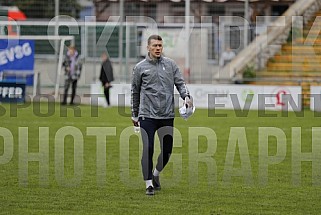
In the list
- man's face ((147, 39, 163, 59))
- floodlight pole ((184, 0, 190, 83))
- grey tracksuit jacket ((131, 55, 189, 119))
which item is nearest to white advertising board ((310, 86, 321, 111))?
A: floodlight pole ((184, 0, 190, 83))

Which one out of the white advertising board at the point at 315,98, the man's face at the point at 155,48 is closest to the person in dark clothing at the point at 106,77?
the white advertising board at the point at 315,98

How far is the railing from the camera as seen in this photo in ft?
109

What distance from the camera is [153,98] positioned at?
39.3 feet

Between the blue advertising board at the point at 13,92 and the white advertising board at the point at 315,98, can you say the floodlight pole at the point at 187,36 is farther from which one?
the blue advertising board at the point at 13,92

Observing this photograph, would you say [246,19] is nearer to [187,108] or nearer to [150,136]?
[187,108]

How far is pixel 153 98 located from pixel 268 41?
74.7 feet

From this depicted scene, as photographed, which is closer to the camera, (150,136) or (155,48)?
(155,48)

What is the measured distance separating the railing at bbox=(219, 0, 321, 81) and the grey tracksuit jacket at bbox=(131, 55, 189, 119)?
19.8 metres

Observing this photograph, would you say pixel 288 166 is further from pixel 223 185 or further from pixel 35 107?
pixel 35 107

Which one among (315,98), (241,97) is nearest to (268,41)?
(241,97)

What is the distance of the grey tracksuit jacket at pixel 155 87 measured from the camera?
39.2ft

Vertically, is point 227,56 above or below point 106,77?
above

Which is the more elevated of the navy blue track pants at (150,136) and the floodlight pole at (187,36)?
the floodlight pole at (187,36)

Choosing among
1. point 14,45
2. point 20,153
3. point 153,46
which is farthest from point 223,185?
point 14,45
